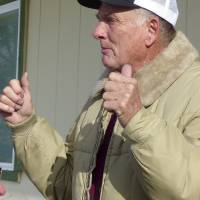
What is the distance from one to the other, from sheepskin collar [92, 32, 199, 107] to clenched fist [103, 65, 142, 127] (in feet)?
0.98

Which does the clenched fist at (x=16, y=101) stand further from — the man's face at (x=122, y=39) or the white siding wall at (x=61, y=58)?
the white siding wall at (x=61, y=58)

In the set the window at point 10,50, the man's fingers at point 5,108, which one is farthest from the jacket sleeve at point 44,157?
the window at point 10,50

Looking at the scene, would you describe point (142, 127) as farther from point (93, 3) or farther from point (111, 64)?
point (93, 3)

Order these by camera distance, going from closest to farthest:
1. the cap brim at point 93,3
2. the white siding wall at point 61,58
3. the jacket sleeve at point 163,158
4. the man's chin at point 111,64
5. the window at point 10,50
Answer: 1. the jacket sleeve at point 163,158
2. the man's chin at point 111,64
3. the cap brim at point 93,3
4. the white siding wall at point 61,58
5. the window at point 10,50

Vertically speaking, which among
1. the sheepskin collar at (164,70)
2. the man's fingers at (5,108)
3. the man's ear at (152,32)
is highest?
the man's ear at (152,32)

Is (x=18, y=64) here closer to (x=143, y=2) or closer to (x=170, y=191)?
(x=143, y=2)

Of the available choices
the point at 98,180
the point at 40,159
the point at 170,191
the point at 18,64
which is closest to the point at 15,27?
the point at 18,64

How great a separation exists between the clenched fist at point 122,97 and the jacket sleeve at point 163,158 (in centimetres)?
3

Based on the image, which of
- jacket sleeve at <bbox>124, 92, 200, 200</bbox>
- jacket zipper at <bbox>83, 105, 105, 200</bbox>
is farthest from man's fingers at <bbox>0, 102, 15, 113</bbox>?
jacket sleeve at <bbox>124, 92, 200, 200</bbox>

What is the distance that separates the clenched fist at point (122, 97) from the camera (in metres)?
2.01

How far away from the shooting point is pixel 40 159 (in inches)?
107

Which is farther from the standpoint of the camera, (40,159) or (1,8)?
(1,8)

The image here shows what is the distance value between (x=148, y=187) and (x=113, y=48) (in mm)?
647

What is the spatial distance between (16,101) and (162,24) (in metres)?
0.68
